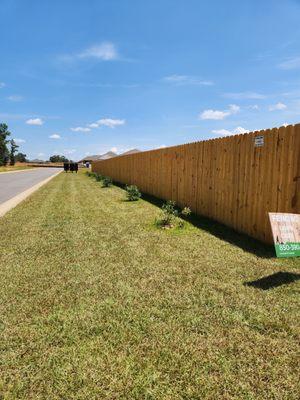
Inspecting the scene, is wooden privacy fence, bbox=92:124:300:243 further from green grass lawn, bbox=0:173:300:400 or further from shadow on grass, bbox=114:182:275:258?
green grass lawn, bbox=0:173:300:400

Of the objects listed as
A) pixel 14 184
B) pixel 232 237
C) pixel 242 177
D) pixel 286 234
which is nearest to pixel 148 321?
pixel 286 234

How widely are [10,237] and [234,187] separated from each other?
5020 millimetres

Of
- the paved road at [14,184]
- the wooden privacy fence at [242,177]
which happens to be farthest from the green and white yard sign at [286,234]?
the paved road at [14,184]

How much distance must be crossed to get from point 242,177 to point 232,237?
1.28m

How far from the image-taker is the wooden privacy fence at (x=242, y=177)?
5516 millimetres

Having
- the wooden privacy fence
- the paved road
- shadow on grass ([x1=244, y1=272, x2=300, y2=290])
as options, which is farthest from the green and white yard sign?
the paved road

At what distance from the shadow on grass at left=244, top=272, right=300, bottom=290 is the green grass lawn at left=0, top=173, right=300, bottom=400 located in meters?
0.03

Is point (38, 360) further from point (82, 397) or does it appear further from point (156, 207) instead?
point (156, 207)

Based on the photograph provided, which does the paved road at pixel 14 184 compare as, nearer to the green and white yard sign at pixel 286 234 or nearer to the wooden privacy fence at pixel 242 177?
the wooden privacy fence at pixel 242 177

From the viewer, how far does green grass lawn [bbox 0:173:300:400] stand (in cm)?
241

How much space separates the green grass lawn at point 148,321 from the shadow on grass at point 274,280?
0.08 ft

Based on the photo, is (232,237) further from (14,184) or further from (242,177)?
(14,184)

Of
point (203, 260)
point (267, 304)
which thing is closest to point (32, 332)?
point (267, 304)

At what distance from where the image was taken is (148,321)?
330 cm
